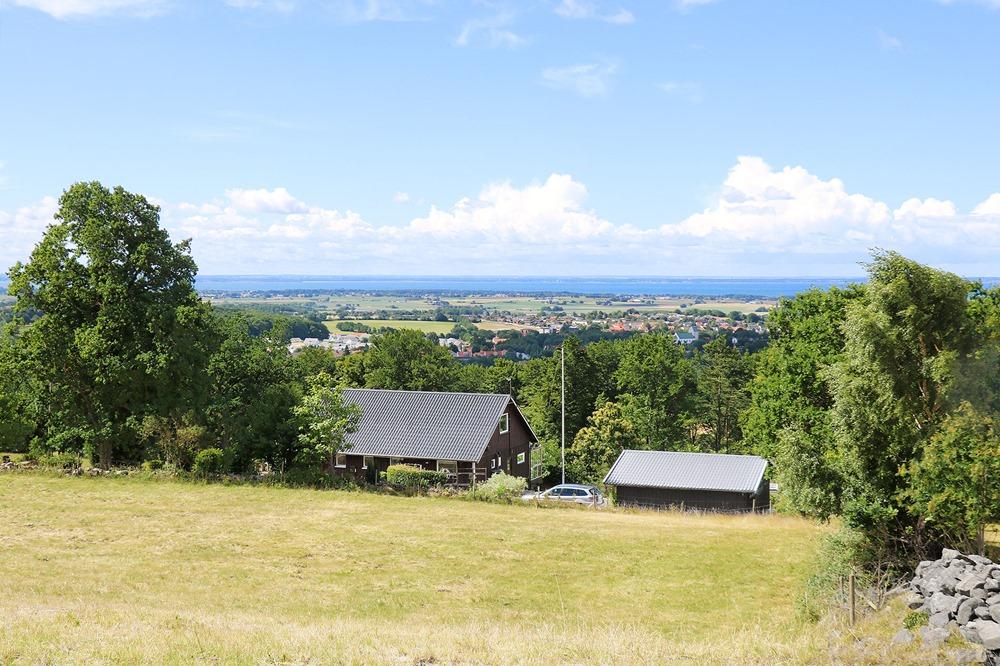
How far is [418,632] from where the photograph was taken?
16.1m

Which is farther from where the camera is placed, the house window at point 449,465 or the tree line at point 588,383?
the house window at point 449,465

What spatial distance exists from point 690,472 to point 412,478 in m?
15.4

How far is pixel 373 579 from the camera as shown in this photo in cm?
2256

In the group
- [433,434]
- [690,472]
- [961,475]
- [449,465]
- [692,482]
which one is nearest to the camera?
[961,475]

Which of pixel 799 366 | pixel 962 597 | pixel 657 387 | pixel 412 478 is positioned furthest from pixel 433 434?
pixel 962 597

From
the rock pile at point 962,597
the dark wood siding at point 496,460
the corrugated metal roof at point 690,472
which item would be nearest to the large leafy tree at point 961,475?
the rock pile at point 962,597

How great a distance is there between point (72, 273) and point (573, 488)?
27.9 metres

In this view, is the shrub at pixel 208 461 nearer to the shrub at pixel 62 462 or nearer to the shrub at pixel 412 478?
the shrub at pixel 62 462

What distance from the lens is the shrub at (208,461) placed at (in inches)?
1470

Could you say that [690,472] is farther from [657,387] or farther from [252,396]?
[657,387]

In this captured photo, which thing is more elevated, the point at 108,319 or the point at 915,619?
the point at 108,319

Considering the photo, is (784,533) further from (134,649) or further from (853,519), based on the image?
(134,649)

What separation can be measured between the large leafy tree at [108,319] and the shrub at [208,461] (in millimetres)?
2714

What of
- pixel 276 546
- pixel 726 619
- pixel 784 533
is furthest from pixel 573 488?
pixel 726 619
